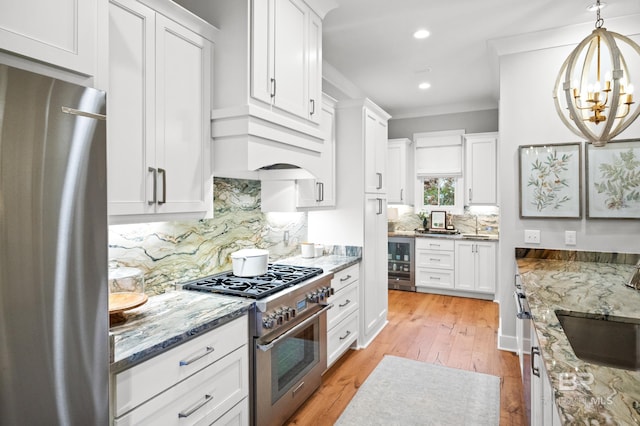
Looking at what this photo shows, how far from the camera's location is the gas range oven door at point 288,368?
203 centimetres

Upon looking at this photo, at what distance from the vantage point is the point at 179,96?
1.87 meters

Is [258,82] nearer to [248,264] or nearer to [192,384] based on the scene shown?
[248,264]

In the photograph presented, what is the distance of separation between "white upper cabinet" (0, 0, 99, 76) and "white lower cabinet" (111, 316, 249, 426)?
3.38ft

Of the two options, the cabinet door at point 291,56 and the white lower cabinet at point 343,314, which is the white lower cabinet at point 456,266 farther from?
the cabinet door at point 291,56

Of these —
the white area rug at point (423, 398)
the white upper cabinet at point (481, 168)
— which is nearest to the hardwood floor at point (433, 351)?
the white area rug at point (423, 398)

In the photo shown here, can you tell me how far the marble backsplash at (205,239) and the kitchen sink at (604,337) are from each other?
2.00 m

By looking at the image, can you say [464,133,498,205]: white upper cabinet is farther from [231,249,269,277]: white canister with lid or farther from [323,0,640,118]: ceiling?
[231,249,269,277]: white canister with lid

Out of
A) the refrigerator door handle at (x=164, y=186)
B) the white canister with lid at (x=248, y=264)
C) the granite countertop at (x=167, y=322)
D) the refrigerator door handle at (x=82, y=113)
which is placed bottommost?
the granite countertop at (x=167, y=322)

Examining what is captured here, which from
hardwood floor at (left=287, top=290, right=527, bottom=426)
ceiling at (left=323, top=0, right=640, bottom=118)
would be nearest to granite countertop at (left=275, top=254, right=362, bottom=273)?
hardwood floor at (left=287, top=290, right=527, bottom=426)

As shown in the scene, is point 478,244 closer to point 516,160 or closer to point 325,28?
point 516,160

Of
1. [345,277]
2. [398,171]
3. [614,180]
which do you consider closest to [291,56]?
[345,277]

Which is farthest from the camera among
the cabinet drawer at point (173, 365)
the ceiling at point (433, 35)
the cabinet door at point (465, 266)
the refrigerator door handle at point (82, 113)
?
the cabinet door at point (465, 266)

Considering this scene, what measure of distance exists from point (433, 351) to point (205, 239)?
240 centimetres

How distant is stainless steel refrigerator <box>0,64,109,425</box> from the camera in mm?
864
